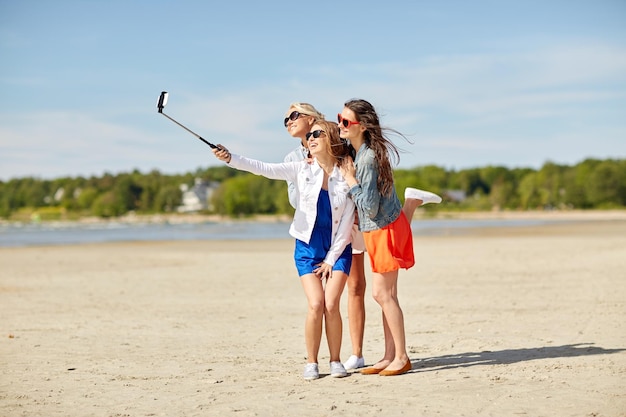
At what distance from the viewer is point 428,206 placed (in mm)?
99938

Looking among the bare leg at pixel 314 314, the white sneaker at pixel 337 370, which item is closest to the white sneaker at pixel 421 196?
the bare leg at pixel 314 314

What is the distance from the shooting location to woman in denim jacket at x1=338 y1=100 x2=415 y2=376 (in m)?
5.69

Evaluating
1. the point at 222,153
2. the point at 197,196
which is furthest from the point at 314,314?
the point at 197,196

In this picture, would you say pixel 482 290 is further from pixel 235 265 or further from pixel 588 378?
pixel 235 265

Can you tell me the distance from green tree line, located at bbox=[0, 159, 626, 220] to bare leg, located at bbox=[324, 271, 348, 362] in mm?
95216

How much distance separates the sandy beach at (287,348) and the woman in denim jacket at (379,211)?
0.47 metres

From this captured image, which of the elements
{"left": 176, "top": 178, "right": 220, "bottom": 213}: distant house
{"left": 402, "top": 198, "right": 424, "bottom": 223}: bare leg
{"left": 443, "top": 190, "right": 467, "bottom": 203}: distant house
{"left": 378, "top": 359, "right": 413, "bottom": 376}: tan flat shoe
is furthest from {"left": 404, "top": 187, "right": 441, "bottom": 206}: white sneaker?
{"left": 176, "top": 178, "right": 220, "bottom": 213}: distant house

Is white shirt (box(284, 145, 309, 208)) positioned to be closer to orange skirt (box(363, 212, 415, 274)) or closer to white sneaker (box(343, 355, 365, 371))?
orange skirt (box(363, 212, 415, 274))

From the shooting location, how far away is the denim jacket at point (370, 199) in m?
5.61

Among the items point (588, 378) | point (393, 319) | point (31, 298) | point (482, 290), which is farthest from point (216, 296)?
point (588, 378)

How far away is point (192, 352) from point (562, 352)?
341cm

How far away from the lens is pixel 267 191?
396ft

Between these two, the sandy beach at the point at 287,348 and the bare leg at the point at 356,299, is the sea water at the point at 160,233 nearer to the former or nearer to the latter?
the sandy beach at the point at 287,348

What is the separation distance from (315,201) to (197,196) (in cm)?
13948
